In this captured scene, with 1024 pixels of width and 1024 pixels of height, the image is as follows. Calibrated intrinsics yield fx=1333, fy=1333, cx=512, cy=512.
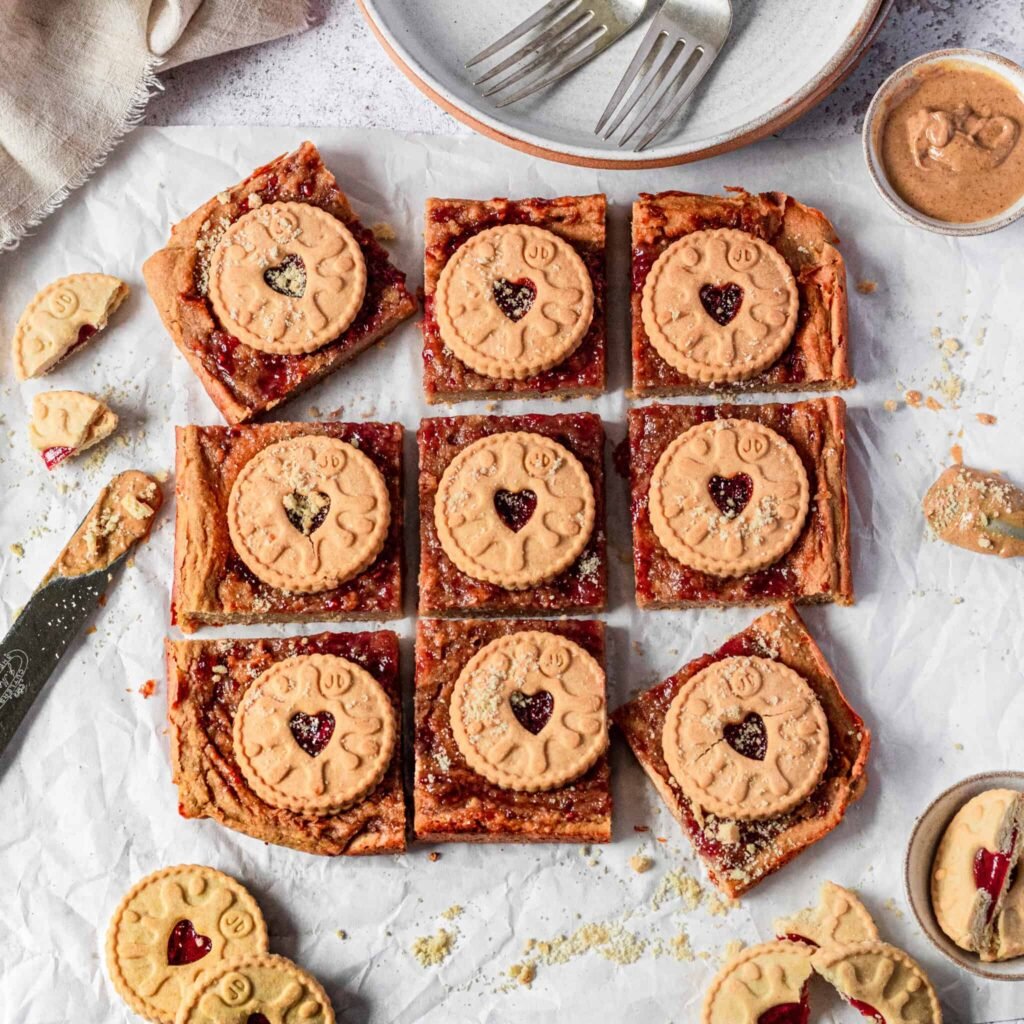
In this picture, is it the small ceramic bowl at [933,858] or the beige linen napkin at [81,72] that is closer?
the small ceramic bowl at [933,858]

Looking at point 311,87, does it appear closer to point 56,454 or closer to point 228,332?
point 228,332

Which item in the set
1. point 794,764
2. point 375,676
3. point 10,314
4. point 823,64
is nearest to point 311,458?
point 375,676

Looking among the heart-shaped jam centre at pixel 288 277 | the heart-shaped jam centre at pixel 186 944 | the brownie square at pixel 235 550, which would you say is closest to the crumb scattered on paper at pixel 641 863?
the brownie square at pixel 235 550

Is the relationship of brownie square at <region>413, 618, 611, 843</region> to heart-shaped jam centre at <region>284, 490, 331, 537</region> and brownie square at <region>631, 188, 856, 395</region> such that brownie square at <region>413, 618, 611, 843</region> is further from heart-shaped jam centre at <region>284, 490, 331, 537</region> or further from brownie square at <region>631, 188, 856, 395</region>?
brownie square at <region>631, 188, 856, 395</region>

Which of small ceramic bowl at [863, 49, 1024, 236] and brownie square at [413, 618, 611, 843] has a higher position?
small ceramic bowl at [863, 49, 1024, 236]

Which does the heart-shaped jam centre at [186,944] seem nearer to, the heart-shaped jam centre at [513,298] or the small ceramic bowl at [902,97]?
the heart-shaped jam centre at [513,298]

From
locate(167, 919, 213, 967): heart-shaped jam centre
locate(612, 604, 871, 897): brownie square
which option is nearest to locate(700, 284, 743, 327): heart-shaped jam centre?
locate(612, 604, 871, 897): brownie square
